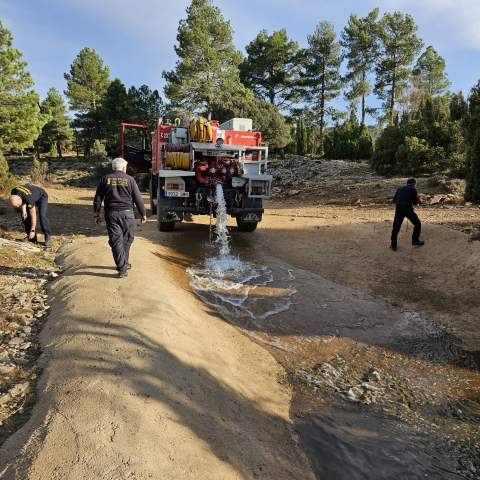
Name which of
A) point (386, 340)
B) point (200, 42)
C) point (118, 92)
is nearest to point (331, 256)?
point (386, 340)

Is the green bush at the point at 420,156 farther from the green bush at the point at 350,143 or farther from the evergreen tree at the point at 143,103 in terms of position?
the evergreen tree at the point at 143,103

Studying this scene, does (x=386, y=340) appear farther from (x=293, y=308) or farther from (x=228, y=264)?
(x=228, y=264)

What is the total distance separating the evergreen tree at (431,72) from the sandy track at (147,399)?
122 feet

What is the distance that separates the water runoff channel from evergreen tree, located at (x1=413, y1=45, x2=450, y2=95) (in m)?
34.7

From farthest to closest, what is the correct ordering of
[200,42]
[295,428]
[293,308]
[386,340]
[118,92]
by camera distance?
[118,92], [200,42], [293,308], [386,340], [295,428]

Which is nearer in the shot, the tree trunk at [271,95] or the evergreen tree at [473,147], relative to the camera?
the evergreen tree at [473,147]

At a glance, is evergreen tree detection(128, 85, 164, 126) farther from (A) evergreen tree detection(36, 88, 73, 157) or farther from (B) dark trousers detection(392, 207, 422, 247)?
(B) dark trousers detection(392, 207, 422, 247)

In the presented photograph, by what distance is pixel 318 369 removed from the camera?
4.54 meters

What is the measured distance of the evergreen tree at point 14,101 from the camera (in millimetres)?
23172

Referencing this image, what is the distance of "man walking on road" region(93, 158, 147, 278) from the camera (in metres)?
5.75

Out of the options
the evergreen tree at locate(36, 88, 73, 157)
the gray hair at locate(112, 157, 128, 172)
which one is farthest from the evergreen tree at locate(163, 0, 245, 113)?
the gray hair at locate(112, 157, 128, 172)

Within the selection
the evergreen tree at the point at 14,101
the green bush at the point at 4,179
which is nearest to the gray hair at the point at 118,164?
the green bush at the point at 4,179

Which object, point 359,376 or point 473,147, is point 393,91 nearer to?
point 473,147

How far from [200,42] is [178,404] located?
31.4 metres
